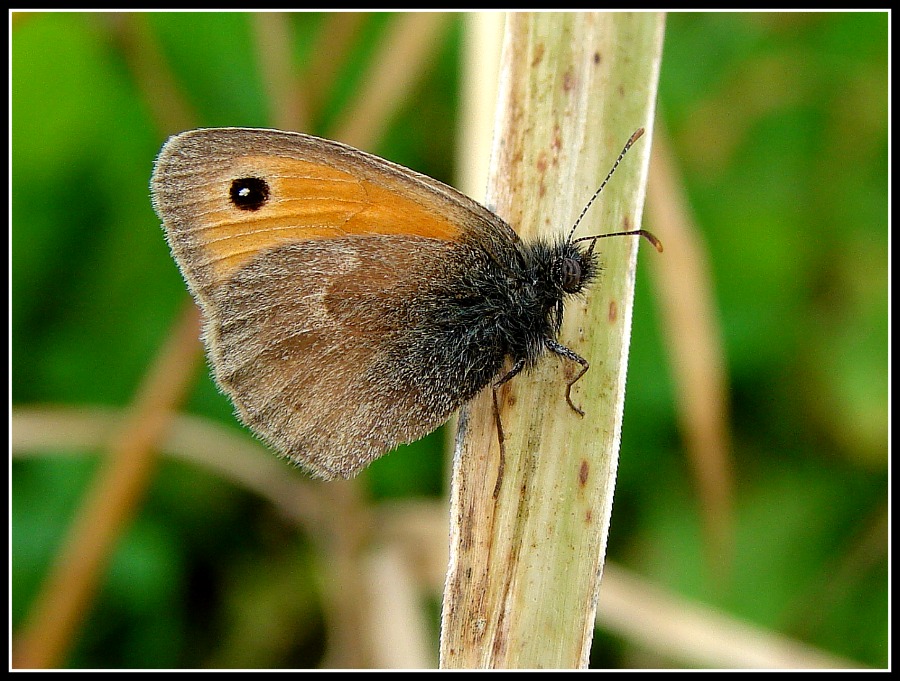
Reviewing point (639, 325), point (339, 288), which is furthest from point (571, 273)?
point (639, 325)

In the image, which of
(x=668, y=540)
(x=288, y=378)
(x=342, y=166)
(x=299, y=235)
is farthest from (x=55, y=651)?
(x=668, y=540)

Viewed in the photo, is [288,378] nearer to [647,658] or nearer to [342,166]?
[342,166]

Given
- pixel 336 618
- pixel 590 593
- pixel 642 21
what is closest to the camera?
pixel 590 593

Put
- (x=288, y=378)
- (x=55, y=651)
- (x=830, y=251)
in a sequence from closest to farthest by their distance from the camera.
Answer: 1. (x=288, y=378)
2. (x=55, y=651)
3. (x=830, y=251)

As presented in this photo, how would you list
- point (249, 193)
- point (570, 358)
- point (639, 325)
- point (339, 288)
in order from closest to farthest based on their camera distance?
point (570, 358) < point (249, 193) < point (339, 288) < point (639, 325)

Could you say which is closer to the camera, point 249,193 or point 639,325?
point 249,193

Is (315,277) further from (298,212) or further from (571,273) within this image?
(571,273)

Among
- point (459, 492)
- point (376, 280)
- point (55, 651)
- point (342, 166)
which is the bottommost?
point (55, 651)

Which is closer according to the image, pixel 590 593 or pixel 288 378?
pixel 590 593
